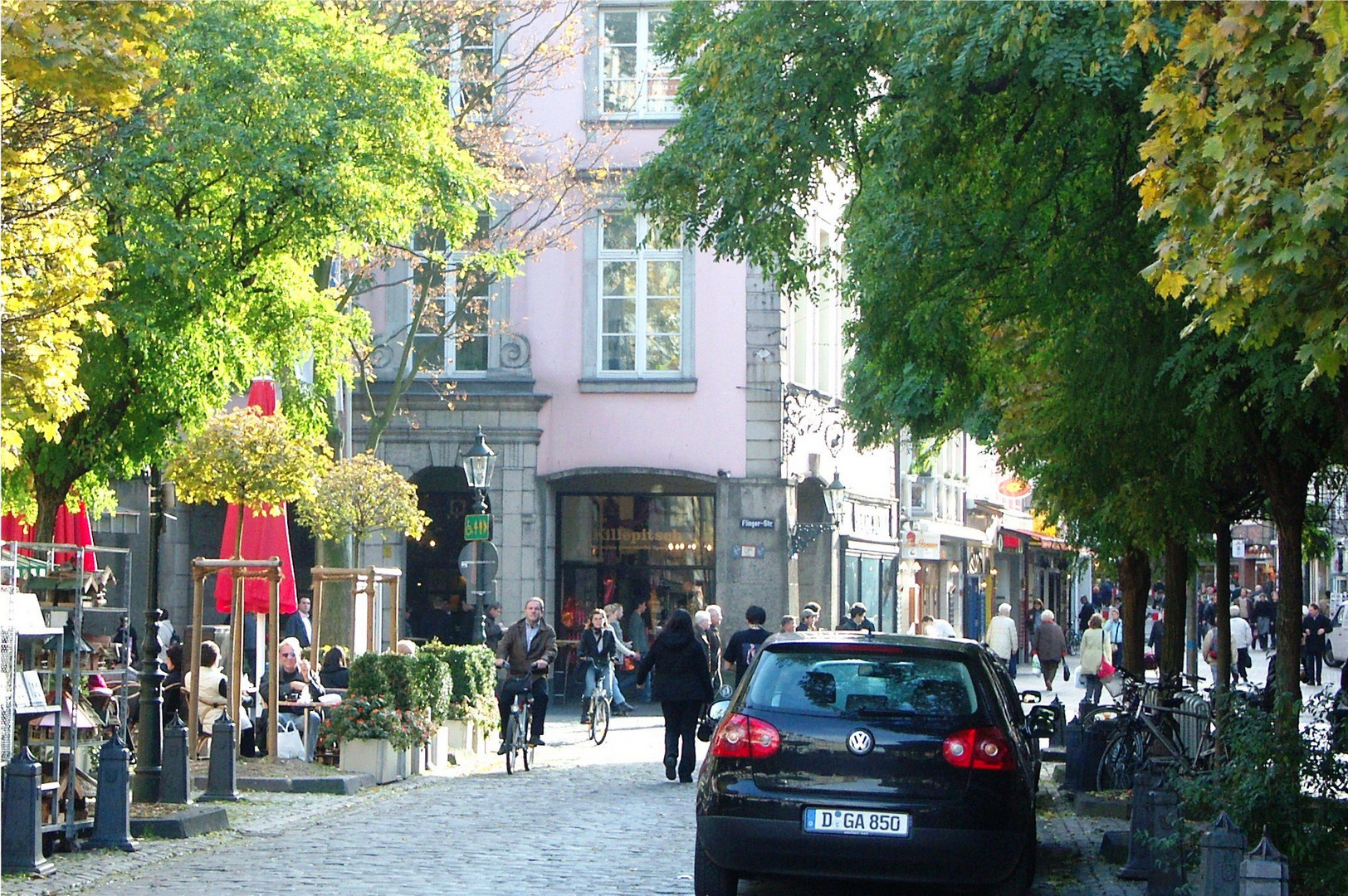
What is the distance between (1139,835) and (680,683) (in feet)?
25.5

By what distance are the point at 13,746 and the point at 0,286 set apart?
2.79 metres

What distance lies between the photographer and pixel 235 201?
16.7 metres

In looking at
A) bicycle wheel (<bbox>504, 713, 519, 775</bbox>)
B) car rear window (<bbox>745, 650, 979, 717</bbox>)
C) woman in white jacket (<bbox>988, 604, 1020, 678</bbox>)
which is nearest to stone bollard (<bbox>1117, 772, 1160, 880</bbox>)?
car rear window (<bbox>745, 650, 979, 717</bbox>)

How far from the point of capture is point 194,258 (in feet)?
51.4

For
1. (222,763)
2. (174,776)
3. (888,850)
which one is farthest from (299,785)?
(888,850)

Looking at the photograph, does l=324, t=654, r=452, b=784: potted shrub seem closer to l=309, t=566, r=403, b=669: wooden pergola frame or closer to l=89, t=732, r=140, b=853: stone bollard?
l=309, t=566, r=403, b=669: wooden pergola frame

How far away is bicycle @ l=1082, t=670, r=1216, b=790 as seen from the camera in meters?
13.8

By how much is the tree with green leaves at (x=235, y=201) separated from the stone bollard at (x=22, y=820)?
5218mm

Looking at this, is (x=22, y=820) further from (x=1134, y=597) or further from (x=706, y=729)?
(x=1134, y=597)

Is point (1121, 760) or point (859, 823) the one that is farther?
point (1121, 760)

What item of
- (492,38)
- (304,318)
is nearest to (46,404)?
(304,318)

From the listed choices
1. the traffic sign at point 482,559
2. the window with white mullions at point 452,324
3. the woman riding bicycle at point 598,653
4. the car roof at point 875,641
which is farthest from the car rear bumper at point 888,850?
the window with white mullions at point 452,324

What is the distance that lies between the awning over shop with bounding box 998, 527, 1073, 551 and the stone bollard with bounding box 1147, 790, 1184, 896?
44839 millimetres

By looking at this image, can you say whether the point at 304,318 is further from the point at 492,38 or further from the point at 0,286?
the point at 492,38
